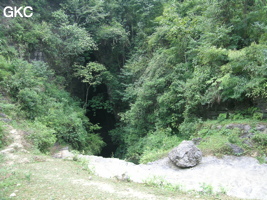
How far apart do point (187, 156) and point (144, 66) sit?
11.3 meters

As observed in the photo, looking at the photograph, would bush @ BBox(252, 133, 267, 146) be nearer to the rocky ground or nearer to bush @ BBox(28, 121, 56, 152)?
the rocky ground

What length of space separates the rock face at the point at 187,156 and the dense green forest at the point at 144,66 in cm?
177

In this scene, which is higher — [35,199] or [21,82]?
[21,82]

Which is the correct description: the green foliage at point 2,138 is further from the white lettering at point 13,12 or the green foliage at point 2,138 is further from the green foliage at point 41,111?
the white lettering at point 13,12

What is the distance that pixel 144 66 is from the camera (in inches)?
709

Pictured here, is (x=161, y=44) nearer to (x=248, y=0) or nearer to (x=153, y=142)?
(x=248, y=0)

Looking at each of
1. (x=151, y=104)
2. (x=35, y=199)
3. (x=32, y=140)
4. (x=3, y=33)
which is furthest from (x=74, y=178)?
(x=3, y=33)

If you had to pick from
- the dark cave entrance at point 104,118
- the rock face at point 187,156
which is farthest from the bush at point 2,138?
the dark cave entrance at point 104,118

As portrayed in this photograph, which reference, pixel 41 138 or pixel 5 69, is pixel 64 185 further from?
pixel 5 69

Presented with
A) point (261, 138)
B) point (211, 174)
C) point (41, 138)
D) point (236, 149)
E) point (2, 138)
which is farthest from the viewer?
point (41, 138)

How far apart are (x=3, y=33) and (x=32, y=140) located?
1120 centimetres

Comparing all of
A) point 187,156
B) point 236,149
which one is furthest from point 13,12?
point 236,149

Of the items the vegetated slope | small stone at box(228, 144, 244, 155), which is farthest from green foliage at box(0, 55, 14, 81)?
small stone at box(228, 144, 244, 155)

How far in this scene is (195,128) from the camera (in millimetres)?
10594
